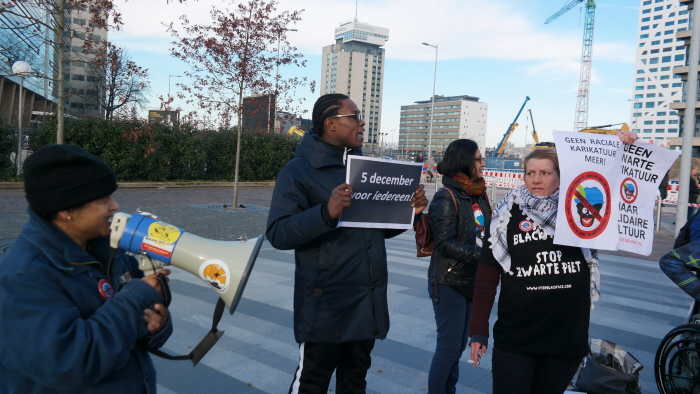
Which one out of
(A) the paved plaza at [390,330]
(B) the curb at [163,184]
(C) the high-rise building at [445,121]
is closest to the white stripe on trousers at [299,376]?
(A) the paved plaza at [390,330]

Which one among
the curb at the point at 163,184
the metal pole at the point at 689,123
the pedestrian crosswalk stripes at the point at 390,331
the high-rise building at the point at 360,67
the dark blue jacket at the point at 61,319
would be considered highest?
the high-rise building at the point at 360,67

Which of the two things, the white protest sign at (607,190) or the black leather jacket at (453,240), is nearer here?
the white protest sign at (607,190)

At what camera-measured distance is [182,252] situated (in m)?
1.82

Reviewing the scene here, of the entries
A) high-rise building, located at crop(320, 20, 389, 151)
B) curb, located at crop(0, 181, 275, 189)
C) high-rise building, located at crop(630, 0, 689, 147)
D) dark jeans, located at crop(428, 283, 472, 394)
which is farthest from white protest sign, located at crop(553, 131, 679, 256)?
high-rise building, located at crop(630, 0, 689, 147)

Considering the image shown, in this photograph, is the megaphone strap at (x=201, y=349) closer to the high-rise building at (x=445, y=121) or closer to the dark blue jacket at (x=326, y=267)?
the dark blue jacket at (x=326, y=267)

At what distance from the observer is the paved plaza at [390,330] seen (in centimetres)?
405

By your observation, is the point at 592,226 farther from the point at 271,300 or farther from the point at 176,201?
the point at 176,201

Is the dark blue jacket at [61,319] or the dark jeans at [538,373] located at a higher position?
the dark blue jacket at [61,319]

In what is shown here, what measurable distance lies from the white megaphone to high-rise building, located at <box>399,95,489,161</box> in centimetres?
12363

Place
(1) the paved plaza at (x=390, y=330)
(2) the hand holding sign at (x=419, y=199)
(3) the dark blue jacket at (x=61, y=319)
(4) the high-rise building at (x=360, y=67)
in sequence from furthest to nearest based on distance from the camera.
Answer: (4) the high-rise building at (x=360, y=67) → (1) the paved plaza at (x=390, y=330) → (2) the hand holding sign at (x=419, y=199) → (3) the dark blue jacket at (x=61, y=319)

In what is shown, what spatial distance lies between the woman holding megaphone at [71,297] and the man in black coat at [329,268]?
95cm

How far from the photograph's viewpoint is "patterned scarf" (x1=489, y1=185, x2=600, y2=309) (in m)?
2.63

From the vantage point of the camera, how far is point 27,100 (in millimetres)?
47125

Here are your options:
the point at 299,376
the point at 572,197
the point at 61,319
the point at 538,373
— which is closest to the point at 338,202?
the point at 299,376
